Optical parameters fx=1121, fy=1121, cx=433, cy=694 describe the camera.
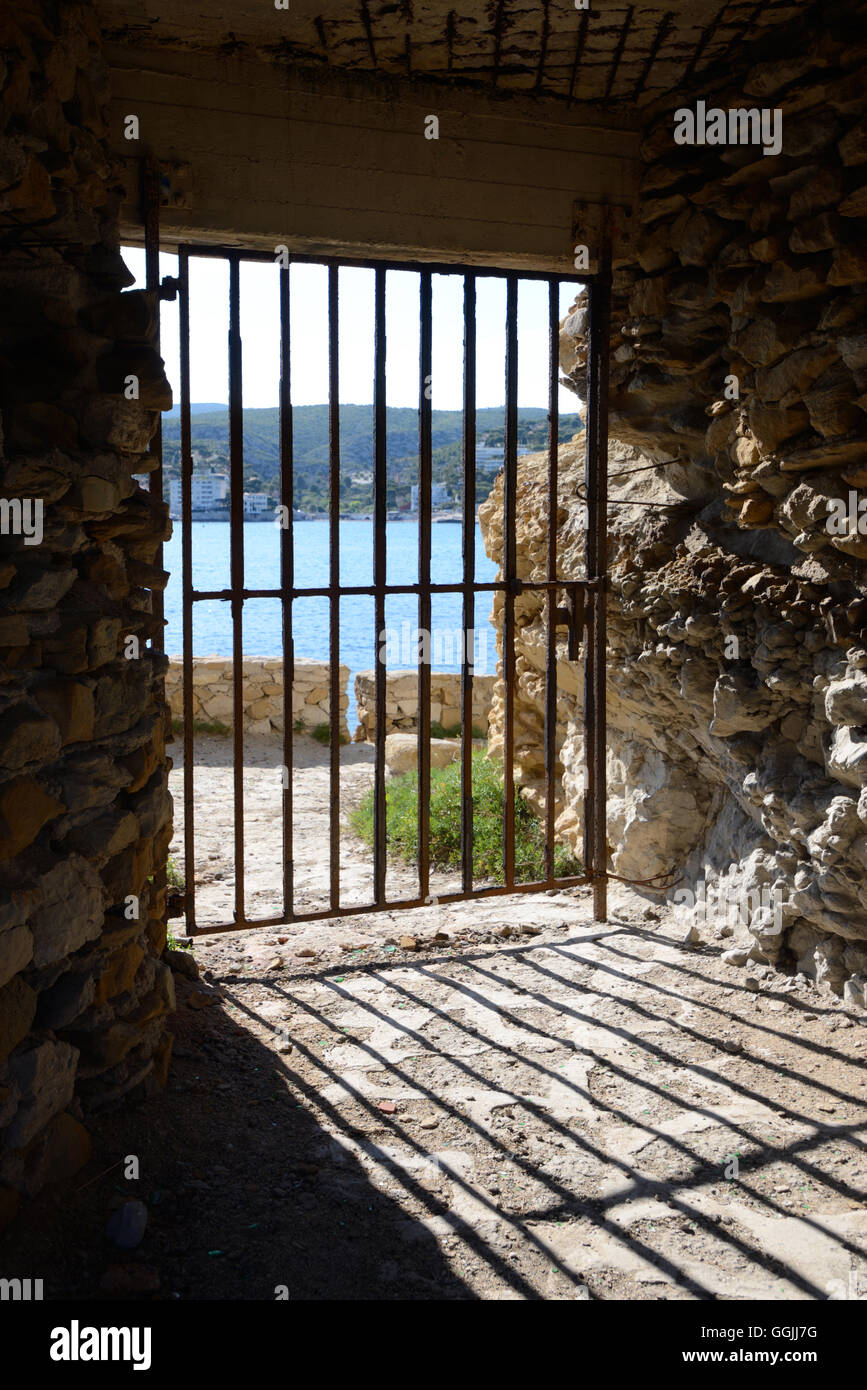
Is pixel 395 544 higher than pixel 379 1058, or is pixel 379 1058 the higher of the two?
pixel 395 544

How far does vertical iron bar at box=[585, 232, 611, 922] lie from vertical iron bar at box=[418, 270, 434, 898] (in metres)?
0.78

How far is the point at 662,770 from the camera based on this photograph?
18.6 feet

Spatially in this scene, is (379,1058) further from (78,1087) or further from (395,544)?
(395,544)

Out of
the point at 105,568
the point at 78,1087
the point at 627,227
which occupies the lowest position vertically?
the point at 78,1087

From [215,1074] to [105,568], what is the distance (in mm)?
1737

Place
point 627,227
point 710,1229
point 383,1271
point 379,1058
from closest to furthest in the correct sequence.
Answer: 1. point 383,1271
2. point 710,1229
3. point 379,1058
4. point 627,227

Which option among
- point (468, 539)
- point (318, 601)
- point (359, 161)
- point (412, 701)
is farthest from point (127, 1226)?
point (318, 601)

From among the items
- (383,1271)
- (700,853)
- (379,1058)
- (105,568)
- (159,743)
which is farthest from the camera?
(700,853)

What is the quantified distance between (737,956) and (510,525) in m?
2.11

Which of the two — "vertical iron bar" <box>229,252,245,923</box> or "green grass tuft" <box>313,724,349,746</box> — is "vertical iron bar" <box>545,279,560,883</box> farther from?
"green grass tuft" <box>313,724,349,746</box>

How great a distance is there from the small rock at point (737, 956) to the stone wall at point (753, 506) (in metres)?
0.08

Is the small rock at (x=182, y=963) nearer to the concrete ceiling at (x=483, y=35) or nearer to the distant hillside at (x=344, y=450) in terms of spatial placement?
the concrete ceiling at (x=483, y=35)

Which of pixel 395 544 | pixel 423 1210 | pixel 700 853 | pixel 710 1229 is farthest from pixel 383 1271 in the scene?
pixel 395 544

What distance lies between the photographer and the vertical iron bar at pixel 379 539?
15.0 ft
